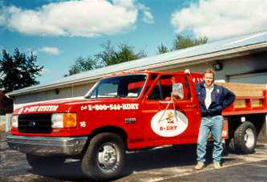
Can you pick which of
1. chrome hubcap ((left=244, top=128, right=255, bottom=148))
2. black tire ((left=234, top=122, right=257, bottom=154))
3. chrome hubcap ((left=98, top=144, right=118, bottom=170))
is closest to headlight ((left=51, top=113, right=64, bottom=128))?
chrome hubcap ((left=98, top=144, right=118, bottom=170))

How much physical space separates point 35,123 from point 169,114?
95.2 inches

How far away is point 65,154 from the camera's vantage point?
16.7 feet

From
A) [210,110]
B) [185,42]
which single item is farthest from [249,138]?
[185,42]

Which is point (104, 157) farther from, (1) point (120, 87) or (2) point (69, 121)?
(1) point (120, 87)

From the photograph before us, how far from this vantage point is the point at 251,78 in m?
10.4

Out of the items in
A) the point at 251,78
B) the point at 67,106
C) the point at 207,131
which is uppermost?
the point at 251,78

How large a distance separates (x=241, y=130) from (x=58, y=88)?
682 inches

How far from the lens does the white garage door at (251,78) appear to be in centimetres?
995

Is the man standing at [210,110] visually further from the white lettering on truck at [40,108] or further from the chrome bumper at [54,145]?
the white lettering on truck at [40,108]

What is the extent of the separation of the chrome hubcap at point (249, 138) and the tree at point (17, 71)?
46.3 m

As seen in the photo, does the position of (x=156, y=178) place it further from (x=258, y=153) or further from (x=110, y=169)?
(x=258, y=153)

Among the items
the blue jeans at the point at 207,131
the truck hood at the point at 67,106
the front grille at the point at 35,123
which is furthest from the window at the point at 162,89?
the front grille at the point at 35,123

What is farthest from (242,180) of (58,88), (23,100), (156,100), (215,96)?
(23,100)

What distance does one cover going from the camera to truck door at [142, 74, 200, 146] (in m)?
6.04
